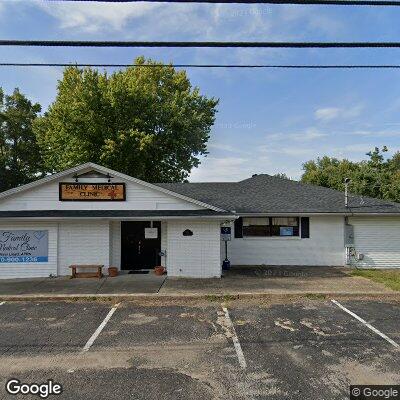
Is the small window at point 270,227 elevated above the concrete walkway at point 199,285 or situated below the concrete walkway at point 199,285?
above

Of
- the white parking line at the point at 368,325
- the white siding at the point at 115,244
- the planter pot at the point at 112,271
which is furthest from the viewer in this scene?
the white siding at the point at 115,244

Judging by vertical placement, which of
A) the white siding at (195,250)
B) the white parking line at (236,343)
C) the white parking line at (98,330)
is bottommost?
the white parking line at (236,343)

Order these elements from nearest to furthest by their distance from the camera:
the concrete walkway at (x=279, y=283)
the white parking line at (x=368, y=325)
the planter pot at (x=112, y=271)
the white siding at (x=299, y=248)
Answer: the white parking line at (x=368, y=325) → the concrete walkway at (x=279, y=283) → the planter pot at (x=112, y=271) → the white siding at (x=299, y=248)

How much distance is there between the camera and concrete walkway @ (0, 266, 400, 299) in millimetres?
10789

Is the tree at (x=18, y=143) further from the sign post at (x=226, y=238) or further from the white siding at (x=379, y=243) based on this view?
the white siding at (x=379, y=243)

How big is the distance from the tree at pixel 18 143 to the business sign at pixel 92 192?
31.3 metres

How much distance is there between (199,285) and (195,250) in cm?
188

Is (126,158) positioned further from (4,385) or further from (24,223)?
(4,385)

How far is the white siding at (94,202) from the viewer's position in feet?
45.1

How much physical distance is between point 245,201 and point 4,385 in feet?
45.7

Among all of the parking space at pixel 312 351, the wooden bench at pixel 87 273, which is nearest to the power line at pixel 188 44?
the parking space at pixel 312 351

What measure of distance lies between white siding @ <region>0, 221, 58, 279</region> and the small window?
29.1 ft

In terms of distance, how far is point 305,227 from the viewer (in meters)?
16.7

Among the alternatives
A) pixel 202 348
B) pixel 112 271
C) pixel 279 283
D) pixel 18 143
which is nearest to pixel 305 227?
pixel 279 283
